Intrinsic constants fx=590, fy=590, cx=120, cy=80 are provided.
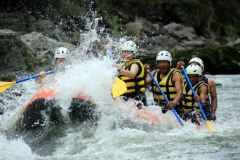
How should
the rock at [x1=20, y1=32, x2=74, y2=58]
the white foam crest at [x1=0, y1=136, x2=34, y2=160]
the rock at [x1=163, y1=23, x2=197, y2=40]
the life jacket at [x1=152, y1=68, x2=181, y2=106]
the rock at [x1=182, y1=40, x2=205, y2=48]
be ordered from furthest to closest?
the rock at [x1=163, y1=23, x2=197, y2=40]
the rock at [x1=182, y1=40, x2=205, y2=48]
the rock at [x1=20, y1=32, x2=74, y2=58]
the life jacket at [x1=152, y1=68, x2=181, y2=106]
the white foam crest at [x1=0, y1=136, x2=34, y2=160]

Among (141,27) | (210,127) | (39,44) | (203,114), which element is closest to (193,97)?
(203,114)

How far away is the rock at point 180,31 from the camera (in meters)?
29.6

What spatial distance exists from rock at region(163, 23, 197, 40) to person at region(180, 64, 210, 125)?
19.4 metres

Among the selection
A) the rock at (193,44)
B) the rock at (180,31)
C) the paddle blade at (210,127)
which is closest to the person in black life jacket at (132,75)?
the paddle blade at (210,127)

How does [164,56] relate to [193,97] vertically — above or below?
above

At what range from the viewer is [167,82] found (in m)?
9.90

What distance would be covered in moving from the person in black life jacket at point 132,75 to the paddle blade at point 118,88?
33 centimetres

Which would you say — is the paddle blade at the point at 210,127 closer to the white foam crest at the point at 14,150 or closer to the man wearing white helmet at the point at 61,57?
the man wearing white helmet at the point at 61,57

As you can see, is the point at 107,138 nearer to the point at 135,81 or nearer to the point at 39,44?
the point at 135,81

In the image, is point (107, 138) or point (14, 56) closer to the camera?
point (107, 138)

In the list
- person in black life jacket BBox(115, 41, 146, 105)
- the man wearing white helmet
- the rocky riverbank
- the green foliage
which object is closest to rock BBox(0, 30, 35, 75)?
the rocky riverbank

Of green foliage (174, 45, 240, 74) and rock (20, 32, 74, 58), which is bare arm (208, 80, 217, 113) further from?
green foliage (174, 45, 240, 74)

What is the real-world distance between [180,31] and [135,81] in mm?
20442

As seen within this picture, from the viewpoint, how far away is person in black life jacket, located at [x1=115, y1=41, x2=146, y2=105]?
389 inches
